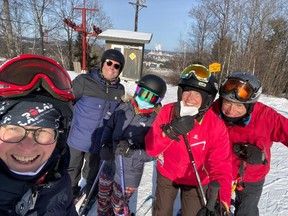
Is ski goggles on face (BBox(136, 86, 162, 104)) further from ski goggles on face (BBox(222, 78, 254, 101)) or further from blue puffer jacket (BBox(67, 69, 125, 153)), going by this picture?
ski goggles on face (BBox(222, 78, 254, 101))

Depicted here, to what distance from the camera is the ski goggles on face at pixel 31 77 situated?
1.13 meters

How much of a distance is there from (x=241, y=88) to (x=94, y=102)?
176 centimetres

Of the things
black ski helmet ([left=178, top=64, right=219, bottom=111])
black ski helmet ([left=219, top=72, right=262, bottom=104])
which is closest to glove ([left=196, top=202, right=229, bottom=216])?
black ski helmet ([left=178, top=64, right=219, bottom=111])

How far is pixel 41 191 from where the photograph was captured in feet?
3.92

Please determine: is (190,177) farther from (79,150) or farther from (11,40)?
(11,40)

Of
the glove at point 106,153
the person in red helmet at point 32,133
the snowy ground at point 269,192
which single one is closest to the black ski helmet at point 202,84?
the glove at point 106,153

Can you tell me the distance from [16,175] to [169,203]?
174cm

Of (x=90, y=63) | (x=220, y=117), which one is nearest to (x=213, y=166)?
(x=220, y=117)

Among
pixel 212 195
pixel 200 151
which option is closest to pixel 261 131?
pixel 200 151

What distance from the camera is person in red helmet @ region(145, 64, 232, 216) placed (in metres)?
1.95

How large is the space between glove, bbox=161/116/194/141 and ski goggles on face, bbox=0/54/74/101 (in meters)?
0.89

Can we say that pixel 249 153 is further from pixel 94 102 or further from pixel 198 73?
pixel 94 102

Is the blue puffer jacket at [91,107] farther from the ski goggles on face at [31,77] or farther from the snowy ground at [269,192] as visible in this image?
the ski goggles on face at [31,77]

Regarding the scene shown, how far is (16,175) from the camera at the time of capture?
1104 mm
